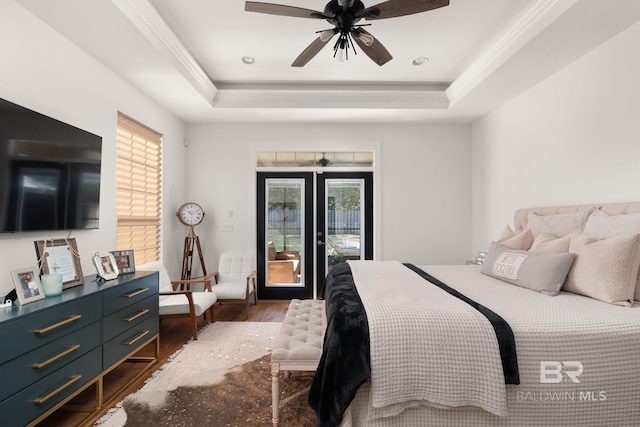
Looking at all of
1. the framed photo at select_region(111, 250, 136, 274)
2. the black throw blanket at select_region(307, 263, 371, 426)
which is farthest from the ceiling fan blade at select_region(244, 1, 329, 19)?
the framed photo at select_region(111, 250, 136, 274)

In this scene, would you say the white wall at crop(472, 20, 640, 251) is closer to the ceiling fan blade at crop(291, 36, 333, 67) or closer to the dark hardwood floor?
the ceiling fan blade at crop(291, 36, 333, 67)

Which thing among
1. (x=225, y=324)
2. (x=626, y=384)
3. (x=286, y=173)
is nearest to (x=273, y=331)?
(x=225, y=324)

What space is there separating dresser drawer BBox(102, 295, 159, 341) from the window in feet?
2.64

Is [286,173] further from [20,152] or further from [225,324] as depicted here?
[20,152]

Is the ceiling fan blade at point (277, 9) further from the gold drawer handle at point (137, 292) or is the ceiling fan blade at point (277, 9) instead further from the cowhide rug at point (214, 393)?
the cowhide rug at point (214, 393)

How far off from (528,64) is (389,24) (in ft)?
4.28

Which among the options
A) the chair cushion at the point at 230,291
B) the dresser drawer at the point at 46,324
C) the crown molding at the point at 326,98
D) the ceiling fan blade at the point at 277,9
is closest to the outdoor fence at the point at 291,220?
the chair cushion at the point at 230,291

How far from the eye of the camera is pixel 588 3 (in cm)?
219

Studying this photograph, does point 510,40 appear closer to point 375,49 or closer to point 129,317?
point 375,49

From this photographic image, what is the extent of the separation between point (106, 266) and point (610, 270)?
3.29 meters

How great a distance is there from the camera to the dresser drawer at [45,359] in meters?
1.56

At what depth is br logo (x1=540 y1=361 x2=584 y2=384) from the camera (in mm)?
1566

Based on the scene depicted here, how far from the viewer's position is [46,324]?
178 cm

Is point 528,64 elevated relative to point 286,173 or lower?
elevated
